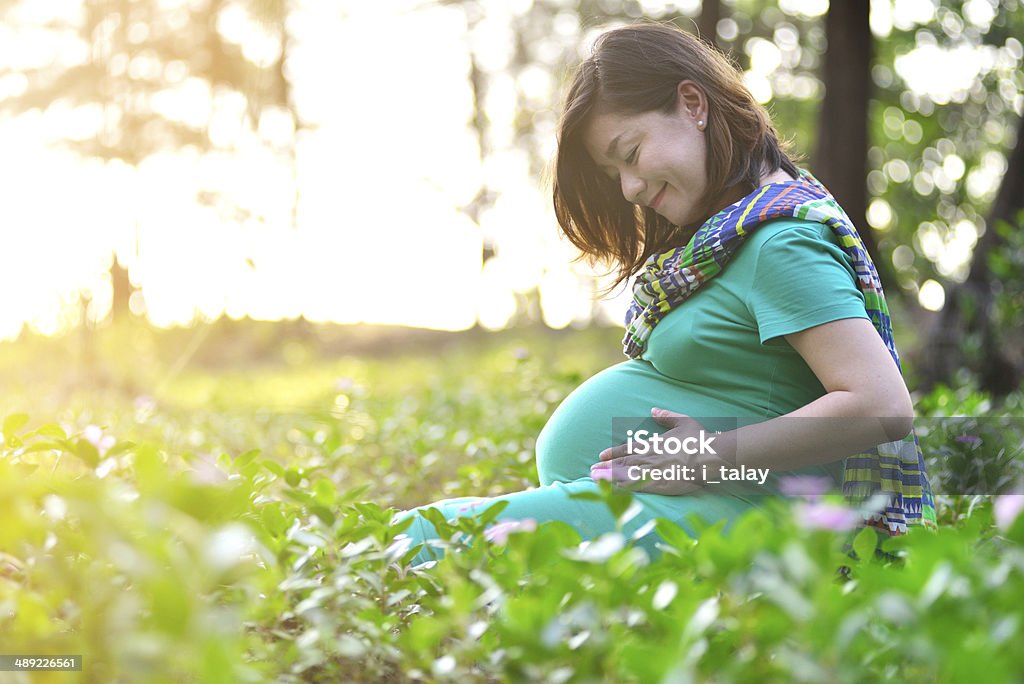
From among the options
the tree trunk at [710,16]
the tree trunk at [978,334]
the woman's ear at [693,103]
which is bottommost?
the tree trunk at [978,334]

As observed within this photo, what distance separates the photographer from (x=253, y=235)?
23.8 ft

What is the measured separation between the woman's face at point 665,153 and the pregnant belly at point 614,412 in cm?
38

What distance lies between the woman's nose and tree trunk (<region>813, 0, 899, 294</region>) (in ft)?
14.9

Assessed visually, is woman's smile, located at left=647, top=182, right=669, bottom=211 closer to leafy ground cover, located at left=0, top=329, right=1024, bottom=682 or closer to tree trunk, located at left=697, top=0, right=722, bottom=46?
leafy ground cover, located at left=0, top=329, right=1024, bottom=682

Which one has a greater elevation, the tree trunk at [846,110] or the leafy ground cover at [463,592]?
the tree trunk at [846,110]

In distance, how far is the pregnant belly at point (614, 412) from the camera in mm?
1996

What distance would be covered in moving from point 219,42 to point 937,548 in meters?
9.21

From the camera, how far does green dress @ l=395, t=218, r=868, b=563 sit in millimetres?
1811

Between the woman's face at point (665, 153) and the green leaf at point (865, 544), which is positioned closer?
the green leaf at point (865, 544)

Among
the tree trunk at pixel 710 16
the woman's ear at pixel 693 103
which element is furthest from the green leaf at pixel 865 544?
the tree trunk at pixel 710 16

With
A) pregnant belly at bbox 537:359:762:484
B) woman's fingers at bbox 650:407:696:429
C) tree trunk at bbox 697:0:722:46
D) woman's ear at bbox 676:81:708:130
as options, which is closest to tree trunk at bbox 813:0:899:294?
tree trunk at bbox 697:0:722:46

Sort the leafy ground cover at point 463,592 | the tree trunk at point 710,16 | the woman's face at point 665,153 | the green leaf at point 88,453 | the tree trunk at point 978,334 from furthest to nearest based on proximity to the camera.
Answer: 1. the tree trunk at point 710,16
2. the tree trunk at point 978,334
3. the woman's face at point 665,153
4. the green leaf at point 88,453
5. the leafy ground cover at point 463,592

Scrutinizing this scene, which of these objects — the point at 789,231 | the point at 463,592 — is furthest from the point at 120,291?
the point at 463,592

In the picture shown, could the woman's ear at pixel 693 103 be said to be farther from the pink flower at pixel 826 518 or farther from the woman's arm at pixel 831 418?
the pink flower at pixel 826 518
